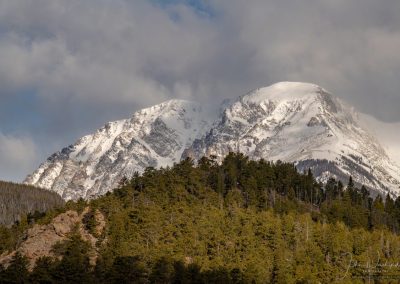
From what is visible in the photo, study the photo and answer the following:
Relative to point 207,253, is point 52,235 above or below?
above

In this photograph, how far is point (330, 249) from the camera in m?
188

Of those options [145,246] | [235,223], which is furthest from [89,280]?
[235,223]

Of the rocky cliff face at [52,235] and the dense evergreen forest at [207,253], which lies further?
the rocky cliff face at [52,235]

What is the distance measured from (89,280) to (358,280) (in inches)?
2348

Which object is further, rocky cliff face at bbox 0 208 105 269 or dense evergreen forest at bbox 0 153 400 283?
rocky cliff face at bbox 0 208 105 269

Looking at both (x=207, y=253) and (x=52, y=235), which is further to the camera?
(x=52, y=235)

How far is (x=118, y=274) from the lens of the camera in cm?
16538

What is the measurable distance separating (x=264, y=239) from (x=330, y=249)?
1588cm

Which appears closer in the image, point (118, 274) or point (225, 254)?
point (118, 274)

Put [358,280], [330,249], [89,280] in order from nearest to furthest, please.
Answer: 1. [89,280]
2. [358,280]
3. [330,249]

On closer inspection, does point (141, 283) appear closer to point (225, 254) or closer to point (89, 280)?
point (89, 280)

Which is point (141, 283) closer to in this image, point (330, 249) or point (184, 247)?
point (184, 247)

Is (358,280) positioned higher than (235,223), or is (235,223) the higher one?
(235,223)

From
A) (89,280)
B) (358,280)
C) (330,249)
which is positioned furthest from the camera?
(330,249)
